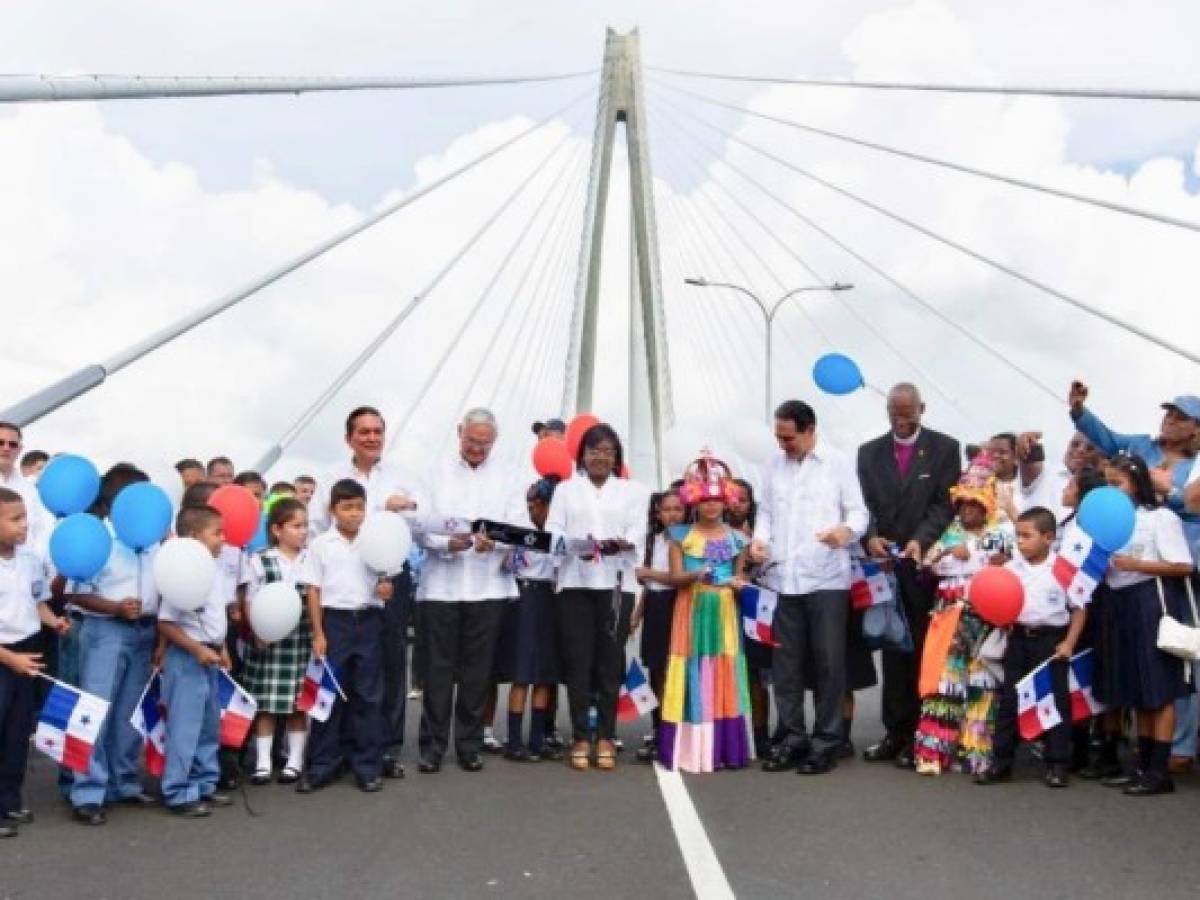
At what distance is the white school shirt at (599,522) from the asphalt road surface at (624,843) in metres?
1.03

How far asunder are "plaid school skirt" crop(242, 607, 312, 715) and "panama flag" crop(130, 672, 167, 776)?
549mm

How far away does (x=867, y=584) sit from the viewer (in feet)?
24.8

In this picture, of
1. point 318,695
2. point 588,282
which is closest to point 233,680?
point 318,695

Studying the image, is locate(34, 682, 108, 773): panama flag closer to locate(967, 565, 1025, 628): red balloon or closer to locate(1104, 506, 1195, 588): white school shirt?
locate(967, 565, 1025, 628): red balloon

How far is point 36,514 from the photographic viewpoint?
25.3 feet

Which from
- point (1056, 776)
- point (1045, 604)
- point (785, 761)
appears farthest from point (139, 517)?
point (1056, 776)

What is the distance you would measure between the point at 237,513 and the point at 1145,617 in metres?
4.33

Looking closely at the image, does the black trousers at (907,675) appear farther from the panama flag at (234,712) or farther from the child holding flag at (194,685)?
the child holding flag at (194,685)

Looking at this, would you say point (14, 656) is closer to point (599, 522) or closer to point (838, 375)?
point (599, 522)

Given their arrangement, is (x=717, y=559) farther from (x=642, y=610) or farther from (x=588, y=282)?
(x=588, y=282)

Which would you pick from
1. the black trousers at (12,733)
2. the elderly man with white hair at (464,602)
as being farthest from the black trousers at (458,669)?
the black trousers at (12,733)

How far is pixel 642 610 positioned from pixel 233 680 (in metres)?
2.27

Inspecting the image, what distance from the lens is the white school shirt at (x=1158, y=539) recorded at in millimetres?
6754

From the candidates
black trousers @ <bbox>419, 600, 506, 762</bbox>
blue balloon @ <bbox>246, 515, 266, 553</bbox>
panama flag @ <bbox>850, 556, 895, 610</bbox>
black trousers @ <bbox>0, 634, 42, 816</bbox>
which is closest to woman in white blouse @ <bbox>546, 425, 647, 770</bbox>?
black trousers @ <bbox>419, 600, 506, 762</bbox>
